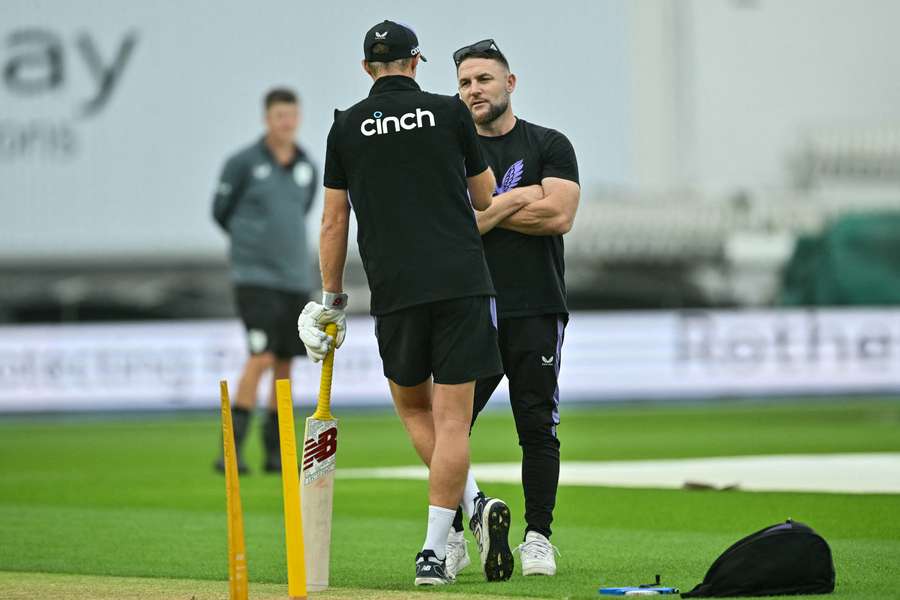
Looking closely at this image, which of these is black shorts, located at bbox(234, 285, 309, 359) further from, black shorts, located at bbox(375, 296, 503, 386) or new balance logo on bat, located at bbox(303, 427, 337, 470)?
new balance logo on bat, located at bbox(303, 427, 337, 470)

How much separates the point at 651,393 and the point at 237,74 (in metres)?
12.2

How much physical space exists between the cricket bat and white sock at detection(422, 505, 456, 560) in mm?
351

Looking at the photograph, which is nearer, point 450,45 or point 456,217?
point 456,217

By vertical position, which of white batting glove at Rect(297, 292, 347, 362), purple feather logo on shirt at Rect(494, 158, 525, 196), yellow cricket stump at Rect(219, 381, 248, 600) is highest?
purple feather logo on shirt at Rect(494, 158, 525, 196)

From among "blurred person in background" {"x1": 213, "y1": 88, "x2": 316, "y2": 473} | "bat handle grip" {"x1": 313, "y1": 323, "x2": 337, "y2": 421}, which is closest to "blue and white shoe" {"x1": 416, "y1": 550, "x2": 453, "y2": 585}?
"bat handle grip" {"x1": 313, "y1": 323, "x2": 337, "y2": 421}

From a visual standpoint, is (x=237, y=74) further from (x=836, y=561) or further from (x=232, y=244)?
(x=836, y=561)

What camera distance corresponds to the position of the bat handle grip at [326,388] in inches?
236

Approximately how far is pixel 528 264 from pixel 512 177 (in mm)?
343

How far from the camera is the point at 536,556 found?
21.0ft

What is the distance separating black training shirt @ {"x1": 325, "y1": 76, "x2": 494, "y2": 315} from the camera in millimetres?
6109

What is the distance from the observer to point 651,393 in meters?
19.2

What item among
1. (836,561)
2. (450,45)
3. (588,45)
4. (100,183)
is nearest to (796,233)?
(588,45)

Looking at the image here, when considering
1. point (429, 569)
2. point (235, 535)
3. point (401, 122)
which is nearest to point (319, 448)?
point (429, 569)

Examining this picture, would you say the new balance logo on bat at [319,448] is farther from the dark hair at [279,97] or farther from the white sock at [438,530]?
the dark hair at [279,97]
